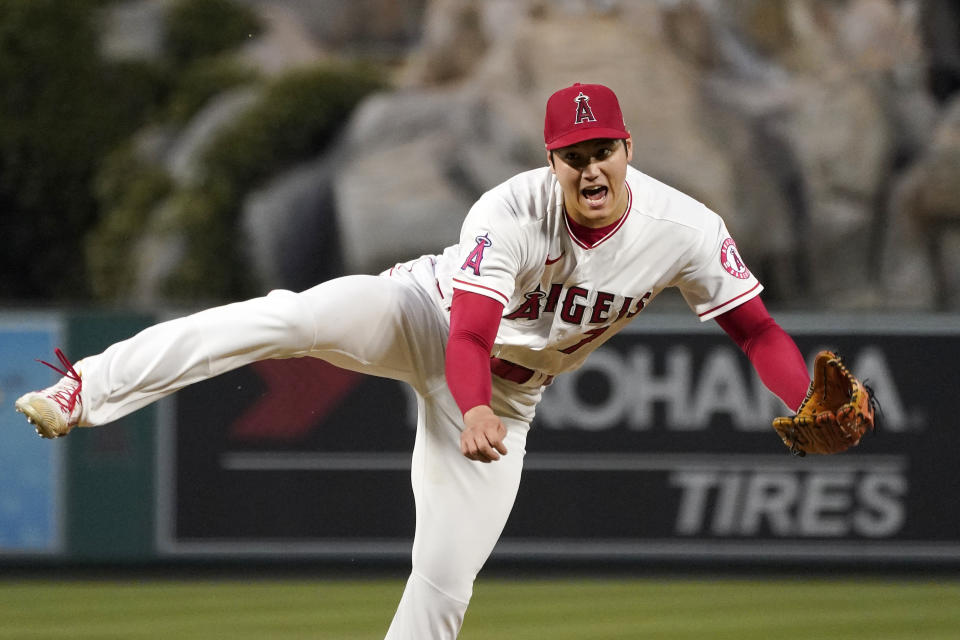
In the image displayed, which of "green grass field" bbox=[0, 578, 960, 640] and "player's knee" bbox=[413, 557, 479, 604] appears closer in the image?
"player's knee" bbox=[413, 557, 479, 604]

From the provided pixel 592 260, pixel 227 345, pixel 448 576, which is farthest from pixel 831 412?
pixel 227 345

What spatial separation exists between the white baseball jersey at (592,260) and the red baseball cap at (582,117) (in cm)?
A: 25

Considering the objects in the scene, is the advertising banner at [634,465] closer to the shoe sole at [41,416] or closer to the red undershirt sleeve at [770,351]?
the red undershirt sleeve at [770,351]

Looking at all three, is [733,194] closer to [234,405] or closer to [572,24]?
[572,24]

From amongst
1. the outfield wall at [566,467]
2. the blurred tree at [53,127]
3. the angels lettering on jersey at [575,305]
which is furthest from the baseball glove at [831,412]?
the blurred tree at [53,127]

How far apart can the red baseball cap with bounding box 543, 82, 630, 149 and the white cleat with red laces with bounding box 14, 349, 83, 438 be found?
4.43ft

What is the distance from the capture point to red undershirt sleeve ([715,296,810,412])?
3.66 metres

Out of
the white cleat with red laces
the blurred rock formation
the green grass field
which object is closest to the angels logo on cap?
the white cleat with red laces

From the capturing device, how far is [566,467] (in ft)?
23.2

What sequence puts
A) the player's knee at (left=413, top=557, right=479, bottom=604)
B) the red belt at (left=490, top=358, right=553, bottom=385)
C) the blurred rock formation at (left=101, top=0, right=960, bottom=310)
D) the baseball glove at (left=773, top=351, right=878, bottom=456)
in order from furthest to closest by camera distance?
the blurred rock formation at (left=101, top=0, right=960, bottom=310) < the red belt at (left=490, top=358, right=553, bottom=385) < the player's knee at (left=413, top=557, right=479, bottom=604) < the baseball glove at (left=773, top=351, right=878, bottom=456)

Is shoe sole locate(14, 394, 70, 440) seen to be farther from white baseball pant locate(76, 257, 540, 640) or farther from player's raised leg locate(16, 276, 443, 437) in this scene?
white baseball pant locate(76, 257, 540, 640)

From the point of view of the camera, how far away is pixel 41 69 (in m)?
14.5

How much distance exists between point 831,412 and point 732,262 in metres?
0.59

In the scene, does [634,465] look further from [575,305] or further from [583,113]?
[583,113]
